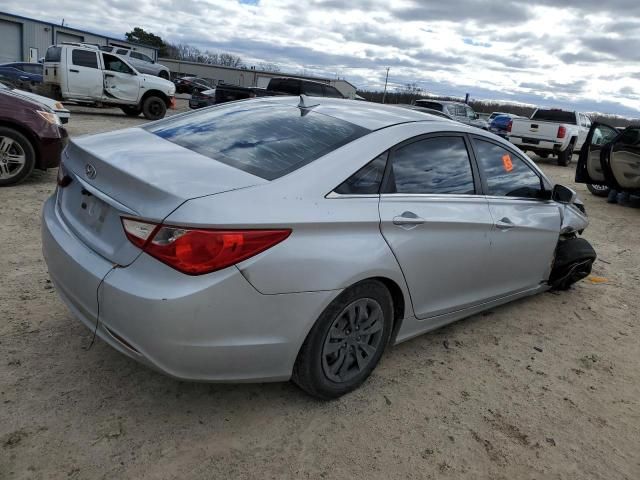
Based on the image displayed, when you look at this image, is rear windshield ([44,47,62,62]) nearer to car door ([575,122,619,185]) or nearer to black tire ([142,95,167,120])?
black tire ([142,95,167,120])

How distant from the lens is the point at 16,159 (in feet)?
21.5

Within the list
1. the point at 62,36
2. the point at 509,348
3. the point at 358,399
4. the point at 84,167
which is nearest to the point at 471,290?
the point at 509,348

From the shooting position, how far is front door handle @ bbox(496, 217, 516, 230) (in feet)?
11.8

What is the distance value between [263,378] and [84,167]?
142 cm

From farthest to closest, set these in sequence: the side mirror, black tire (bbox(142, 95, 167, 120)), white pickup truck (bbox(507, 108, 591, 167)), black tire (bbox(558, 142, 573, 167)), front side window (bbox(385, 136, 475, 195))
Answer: black tire (bbox(142, 95, 167, 120)), black tire (bbox(558, 142, 573, 167)), white pickup truck (bbox(507, 108, 591, 167)), the side mirror, front side window (bbox(385, 136, 475, 195))

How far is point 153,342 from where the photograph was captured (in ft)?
7.29

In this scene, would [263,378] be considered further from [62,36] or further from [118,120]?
[62,36]

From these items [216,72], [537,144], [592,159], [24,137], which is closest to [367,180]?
[24,137]

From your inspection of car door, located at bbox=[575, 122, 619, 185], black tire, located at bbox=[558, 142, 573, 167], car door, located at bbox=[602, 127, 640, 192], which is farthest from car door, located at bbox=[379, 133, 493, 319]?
black tire, located at bbox=[558, 142, 573, 167]

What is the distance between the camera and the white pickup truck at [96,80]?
16344mm

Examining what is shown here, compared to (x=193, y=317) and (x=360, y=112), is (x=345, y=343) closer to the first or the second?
(x=193, y=317)

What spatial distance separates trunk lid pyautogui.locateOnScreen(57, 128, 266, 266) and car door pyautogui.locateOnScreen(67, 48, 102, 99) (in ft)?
50.7

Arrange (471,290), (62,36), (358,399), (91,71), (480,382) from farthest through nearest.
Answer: (62,36) → (91,71) → (471,290) → (480,382) → (358,399)

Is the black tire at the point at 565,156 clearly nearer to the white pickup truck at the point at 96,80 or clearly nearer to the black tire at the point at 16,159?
the white pickup truck at the point at 96,80
